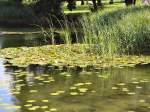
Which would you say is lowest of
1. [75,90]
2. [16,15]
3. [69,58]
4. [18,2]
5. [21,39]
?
[75,90]

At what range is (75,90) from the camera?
457 inches

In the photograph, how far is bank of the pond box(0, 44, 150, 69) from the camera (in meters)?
15.4

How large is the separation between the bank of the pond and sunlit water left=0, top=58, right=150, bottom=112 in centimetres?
93

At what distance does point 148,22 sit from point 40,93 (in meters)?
7.33

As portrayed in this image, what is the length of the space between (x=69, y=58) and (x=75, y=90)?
17.0 ft

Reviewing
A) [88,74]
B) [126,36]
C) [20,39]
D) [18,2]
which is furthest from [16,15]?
[88,74]

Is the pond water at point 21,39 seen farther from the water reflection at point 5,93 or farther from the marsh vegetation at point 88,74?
the water reflection at point 5,93


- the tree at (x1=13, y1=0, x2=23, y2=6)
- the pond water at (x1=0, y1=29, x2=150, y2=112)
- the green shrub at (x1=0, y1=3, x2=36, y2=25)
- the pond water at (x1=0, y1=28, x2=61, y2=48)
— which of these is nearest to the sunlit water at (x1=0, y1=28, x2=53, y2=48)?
the pond water at (x1=0, y1=28, x2=61, y2=48)

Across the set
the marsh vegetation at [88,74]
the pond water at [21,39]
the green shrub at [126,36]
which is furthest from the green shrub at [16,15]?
the green shrub at [126,36]

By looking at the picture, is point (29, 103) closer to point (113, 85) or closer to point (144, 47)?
point (113, 85)

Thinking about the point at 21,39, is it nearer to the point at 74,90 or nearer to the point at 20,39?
the point at 20,39

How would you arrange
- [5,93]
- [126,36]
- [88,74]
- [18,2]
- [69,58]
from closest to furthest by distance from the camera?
[5,93]
[88,74]
[69,58]
[126,36]
[18,2]

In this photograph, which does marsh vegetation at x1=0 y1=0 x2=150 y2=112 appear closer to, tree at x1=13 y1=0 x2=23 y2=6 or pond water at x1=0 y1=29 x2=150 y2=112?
pond water at x1=0 y1=29 x2=150 y2=112

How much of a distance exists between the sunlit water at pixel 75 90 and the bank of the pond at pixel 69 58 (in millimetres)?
928
